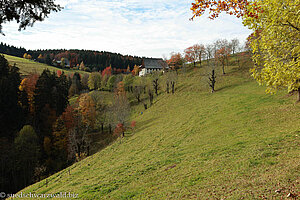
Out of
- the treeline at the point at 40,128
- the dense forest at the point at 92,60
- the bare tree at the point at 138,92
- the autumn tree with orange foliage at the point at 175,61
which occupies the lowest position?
the treeline at the point at 40,128

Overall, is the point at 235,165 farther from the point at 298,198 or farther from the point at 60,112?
the point at 60,112

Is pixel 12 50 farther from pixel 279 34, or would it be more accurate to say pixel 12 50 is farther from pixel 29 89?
pixel 279 34

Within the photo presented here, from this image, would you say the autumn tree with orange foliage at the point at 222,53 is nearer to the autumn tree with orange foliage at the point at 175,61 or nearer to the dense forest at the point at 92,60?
the autumn tree with orange foliage at the point at 175,61

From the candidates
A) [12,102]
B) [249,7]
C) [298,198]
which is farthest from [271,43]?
[12,102]

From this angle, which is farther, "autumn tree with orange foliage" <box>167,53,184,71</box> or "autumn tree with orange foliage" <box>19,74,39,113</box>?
"autumn tree with orange foliage" <box>167,53,184,71</box>

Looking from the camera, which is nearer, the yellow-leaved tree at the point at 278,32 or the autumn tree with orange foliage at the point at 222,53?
the yellow-leaved tree at the point at 278,32

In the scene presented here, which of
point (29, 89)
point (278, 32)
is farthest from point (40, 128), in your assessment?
point (278, 32)

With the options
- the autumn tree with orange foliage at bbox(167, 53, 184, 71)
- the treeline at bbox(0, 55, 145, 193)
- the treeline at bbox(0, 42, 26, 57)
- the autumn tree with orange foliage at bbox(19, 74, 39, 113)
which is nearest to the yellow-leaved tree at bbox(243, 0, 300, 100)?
the treeline at bbox(0, 55, 145, 193)

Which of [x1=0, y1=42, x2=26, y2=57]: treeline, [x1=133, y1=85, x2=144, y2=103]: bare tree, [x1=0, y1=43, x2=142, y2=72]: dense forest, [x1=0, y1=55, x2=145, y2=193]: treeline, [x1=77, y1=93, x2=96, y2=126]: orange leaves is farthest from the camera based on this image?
[x1=0, y1=43, x2=142, y2=72]: dense forest

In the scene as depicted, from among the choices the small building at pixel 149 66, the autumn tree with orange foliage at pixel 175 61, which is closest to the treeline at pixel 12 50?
the small building at pixel 149 66

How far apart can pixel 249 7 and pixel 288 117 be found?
16.4m

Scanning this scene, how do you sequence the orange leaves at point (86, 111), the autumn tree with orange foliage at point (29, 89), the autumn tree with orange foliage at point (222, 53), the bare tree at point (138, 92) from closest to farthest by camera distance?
Answer: the autumn tree with orange foliage at point (29, 89)
the orange leaves at point (86, 111)
the bare tree at point (138, 92)
the autumn tree with orange foliage at point (222, 53)

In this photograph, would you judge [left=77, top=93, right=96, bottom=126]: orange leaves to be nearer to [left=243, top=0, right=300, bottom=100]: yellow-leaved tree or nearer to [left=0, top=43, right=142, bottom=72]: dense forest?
[left=243, top=0, right=300, bottom=100]: yellow-leaved tree

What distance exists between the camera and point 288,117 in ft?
56.4
